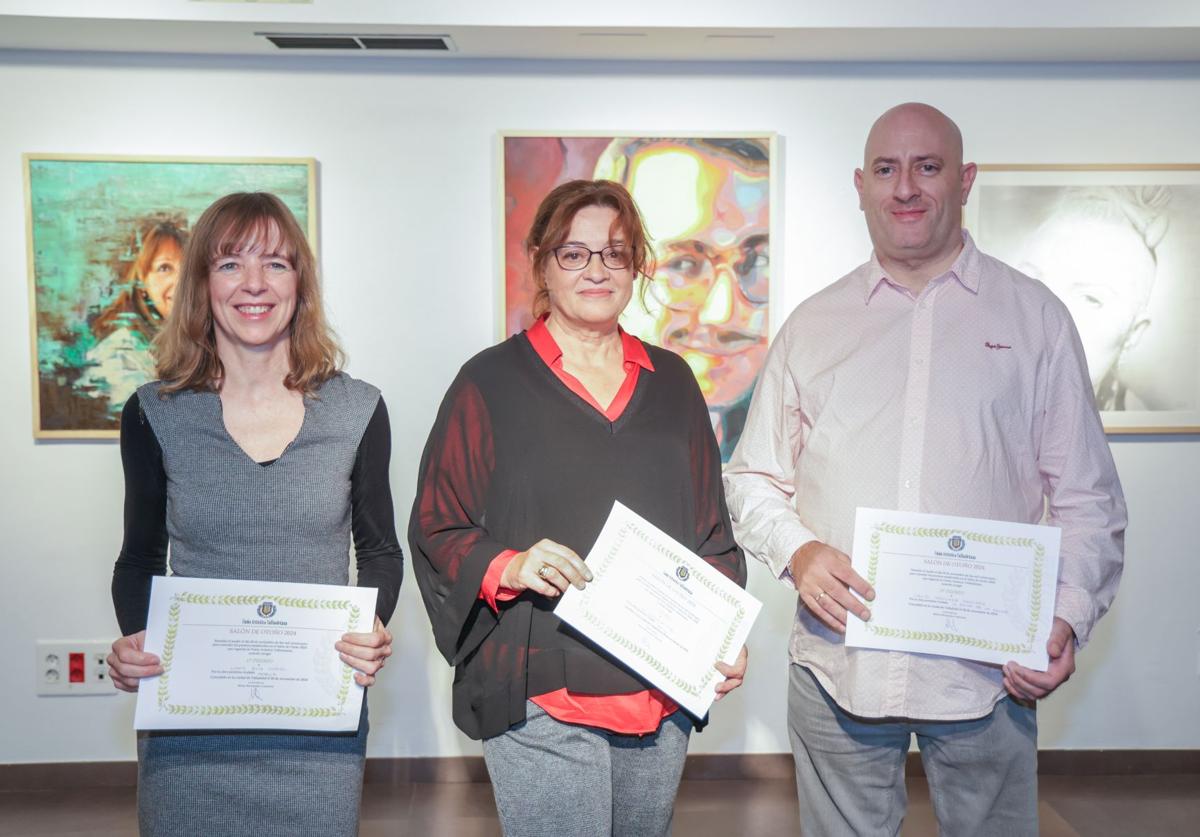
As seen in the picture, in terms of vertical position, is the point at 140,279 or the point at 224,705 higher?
the point at 140,279

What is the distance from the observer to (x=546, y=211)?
1906 mm

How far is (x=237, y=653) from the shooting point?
5.44ft

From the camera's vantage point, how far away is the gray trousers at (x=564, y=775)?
5.69 feet

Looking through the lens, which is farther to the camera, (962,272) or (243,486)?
(962,272)

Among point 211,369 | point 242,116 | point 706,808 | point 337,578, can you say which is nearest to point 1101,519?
point 337,578

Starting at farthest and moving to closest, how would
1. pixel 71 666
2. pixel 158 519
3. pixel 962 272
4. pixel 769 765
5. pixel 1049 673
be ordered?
1. pixel 769 765
2. pixel 71 666
3. pixel 962 272
4. pixel 1049 673
5. pixel 158 519

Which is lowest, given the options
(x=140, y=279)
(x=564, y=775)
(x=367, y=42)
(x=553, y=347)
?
(x=564, y=775)

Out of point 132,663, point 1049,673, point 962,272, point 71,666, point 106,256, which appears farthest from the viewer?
point 71,666

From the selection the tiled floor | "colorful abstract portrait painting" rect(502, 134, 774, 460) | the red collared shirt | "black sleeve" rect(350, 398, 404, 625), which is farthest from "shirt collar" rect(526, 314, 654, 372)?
the tiled floor

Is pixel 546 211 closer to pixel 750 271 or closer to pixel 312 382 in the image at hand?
pixel 312 382

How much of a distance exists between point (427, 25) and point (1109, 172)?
2409 mm

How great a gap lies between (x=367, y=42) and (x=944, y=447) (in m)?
2.35

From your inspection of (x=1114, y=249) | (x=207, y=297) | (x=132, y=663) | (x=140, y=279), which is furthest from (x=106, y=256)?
(x=1114, y=249)

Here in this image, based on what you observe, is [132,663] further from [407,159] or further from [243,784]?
[407,159]
